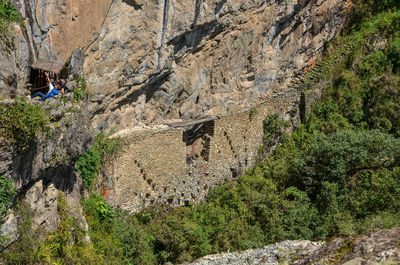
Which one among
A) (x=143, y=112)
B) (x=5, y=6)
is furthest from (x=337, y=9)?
(x=5, y=6)

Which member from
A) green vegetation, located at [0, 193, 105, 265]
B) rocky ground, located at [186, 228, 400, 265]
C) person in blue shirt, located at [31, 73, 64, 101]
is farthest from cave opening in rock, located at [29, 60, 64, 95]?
rocky ground, located at [186, 228, 400, 265]

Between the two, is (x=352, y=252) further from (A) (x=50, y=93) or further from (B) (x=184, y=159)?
(B) (x=184, y=159)

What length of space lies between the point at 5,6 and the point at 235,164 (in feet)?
31.2

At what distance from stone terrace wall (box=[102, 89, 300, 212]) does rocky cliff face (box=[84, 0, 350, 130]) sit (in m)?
0.93

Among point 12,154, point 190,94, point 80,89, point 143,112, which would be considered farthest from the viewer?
point 190,94

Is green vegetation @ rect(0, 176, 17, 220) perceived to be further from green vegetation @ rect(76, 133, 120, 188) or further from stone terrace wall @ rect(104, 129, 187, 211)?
stone terrace wall @ rect(104, 129, 187, 211)

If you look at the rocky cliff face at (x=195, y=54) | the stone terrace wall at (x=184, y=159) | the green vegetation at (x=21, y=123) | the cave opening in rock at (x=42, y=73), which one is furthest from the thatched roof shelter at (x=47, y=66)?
the stone terrace wall at (x=184, y=159)

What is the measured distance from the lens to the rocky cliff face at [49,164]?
840cm

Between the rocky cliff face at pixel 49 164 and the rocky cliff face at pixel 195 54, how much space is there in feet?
7.09

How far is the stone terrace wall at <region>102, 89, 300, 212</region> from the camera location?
497 inches

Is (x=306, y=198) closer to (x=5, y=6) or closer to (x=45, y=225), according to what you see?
(x=45, y=225)

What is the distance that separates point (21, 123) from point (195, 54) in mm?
7619

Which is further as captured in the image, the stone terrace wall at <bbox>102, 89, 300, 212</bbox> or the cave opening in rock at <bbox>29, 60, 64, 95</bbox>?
the stone terrace wall at <bbox>102, 89, 300, 212</bbox>

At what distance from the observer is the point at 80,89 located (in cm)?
1052
